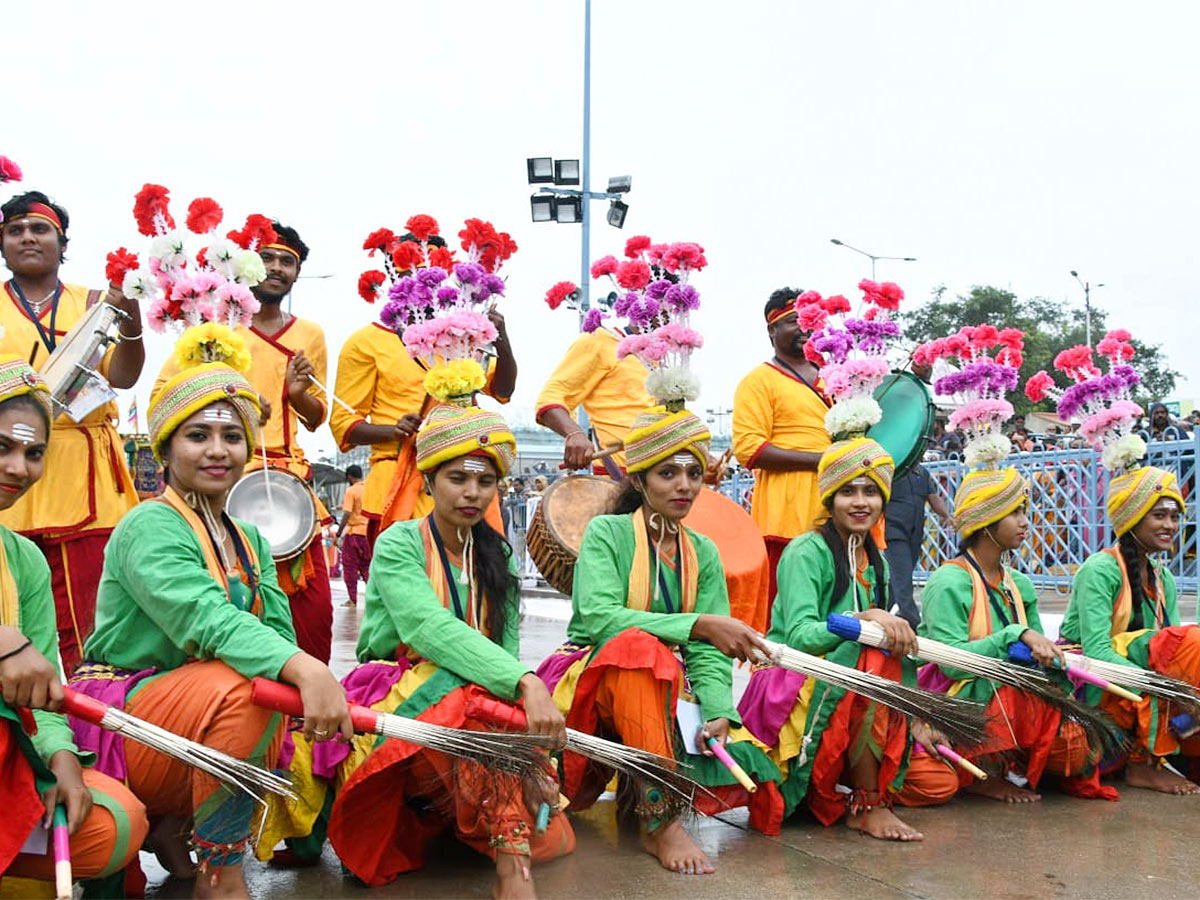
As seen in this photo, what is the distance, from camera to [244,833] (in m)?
2.93

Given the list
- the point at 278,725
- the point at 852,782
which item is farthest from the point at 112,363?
the point at 852,782

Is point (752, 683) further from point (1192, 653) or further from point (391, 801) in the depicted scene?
point (1192, 653)

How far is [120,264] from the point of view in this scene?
4.30 meters

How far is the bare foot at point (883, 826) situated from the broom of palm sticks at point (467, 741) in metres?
1.35

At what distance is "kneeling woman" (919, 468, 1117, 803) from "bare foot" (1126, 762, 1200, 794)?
0.29 metres

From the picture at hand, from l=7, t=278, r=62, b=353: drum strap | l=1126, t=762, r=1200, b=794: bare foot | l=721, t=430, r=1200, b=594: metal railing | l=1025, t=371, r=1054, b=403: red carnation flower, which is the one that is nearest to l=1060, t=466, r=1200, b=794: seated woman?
l=1126, t=762, r=1200, b=794: bare foot

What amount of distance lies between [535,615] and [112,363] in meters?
7.67

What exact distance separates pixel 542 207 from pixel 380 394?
10.6 metres

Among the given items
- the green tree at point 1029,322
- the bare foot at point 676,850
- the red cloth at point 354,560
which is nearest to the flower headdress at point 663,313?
the bare foot at point 676,850

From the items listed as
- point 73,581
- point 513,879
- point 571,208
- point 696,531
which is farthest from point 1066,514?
point 513,879

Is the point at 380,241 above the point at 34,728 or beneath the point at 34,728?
above

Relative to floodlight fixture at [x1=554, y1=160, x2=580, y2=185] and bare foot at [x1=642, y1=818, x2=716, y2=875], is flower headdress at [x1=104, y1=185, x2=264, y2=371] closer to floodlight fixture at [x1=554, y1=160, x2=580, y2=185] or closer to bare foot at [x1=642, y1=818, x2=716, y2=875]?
bare foot at [x1=642, y1=818, x2=716, y2=875]

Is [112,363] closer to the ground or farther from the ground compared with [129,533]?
farther from the ground

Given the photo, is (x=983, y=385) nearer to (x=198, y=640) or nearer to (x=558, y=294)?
(x=558, y=294)
